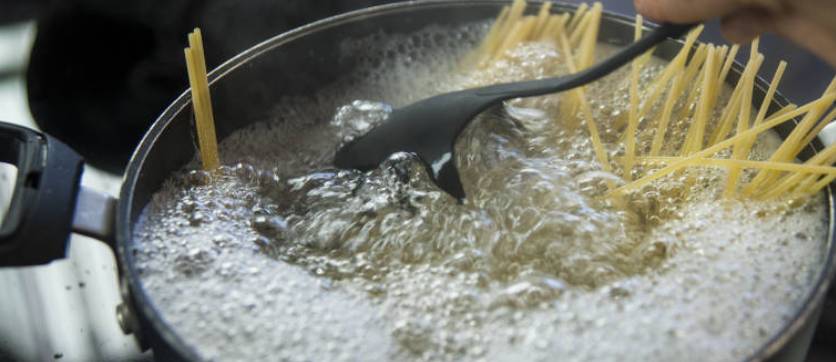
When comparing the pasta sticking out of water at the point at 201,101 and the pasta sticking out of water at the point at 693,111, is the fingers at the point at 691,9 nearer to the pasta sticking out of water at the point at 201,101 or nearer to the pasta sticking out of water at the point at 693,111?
the pasta sticking out of water at the point at 693,111

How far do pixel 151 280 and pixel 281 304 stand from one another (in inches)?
5.2

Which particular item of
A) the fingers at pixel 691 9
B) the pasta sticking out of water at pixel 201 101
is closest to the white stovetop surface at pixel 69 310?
the pasta sticking out of water at pixel 201 101

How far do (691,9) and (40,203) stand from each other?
0.64 meters

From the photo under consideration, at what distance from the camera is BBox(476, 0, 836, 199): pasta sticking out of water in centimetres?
78

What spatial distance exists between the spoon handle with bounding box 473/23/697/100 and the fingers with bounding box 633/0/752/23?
1 cm

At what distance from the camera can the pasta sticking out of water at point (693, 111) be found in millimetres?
782

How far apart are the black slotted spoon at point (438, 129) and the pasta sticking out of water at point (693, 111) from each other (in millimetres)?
116

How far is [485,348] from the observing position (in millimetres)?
674

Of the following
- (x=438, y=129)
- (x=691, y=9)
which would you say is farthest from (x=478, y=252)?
(x=691, y=9)

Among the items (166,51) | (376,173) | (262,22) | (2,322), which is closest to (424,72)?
(376,173)

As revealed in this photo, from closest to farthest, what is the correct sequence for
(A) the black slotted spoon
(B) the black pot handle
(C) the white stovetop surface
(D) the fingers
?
(B) the black pot handle, (D) the fingers, (A) the black slotted spoon, (C) the white stovetop surface

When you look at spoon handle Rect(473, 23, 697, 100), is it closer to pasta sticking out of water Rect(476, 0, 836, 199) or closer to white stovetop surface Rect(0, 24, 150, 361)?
pasta sticking out of water Rect(476, 0, 836, 199)

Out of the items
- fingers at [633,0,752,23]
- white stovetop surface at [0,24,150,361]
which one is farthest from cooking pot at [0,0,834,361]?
white stovetop surface at [0,24,150,361]

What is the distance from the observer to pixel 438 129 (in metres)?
0.90
